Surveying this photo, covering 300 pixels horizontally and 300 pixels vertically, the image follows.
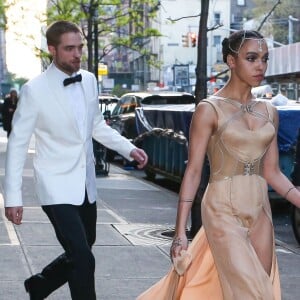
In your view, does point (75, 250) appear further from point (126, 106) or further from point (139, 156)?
point (126, 106)

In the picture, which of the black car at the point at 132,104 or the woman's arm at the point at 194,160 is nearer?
the woman's arm at the point at 194,160

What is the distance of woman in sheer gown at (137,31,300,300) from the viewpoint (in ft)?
15.3

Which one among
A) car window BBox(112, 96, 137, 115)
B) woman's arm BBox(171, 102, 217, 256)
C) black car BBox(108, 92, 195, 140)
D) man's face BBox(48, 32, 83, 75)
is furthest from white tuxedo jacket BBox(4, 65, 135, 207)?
car window BBox(112, 96, 137, 115)

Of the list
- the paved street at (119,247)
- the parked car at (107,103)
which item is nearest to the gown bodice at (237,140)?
the paved street at (119,247)

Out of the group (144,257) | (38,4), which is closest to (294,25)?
(38,4)

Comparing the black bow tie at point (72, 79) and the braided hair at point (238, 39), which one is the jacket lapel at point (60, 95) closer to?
the black bow tie at point (72, 79)

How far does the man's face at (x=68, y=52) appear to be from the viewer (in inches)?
213

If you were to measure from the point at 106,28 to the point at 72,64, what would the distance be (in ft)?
90.4

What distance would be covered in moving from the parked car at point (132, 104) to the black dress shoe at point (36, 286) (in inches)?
660

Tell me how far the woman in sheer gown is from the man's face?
3.43 feet

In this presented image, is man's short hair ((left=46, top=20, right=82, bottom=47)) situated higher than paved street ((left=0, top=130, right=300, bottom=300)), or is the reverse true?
man's short hair ((left=46, top=20, right=82, bottom=47))

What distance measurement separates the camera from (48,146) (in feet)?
17.8

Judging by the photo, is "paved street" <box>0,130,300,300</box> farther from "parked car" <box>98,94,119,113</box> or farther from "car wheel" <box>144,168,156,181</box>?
"parked car" <box>98,94,119,113</box>

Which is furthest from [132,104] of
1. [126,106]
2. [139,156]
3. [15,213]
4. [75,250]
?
[75,250]
